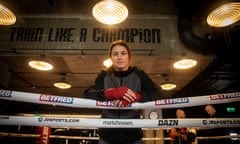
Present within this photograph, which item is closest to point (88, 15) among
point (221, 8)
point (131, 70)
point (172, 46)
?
point (172, 46)

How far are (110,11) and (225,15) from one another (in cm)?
180

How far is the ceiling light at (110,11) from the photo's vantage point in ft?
9.92

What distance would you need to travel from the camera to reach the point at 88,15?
5.23 m

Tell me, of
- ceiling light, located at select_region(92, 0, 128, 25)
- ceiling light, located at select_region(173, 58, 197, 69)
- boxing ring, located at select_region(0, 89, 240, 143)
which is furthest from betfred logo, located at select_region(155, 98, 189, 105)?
ceiling light, located at select_region(173, 58, 197, 69)

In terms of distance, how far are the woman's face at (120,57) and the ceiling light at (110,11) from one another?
1.49 m

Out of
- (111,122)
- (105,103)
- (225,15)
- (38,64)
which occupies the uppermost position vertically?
(225,15)

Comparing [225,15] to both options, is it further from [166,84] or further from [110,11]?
[166,84]

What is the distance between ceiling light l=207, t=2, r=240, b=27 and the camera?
3.04 metres

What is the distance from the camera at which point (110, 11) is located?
3152 millimetres

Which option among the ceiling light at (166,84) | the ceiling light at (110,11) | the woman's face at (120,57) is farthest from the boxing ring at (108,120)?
the ceiling light at (166,84)

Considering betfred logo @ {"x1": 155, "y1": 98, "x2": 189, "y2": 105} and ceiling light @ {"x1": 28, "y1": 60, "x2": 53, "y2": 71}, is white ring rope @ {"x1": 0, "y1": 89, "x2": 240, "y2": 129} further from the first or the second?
ceiling light @ {"x1": 28, "y1": 60, "x2": 53, "y2": 71}

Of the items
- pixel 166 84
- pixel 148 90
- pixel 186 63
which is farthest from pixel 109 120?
pixel 166 84

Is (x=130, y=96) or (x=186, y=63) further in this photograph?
(x=186, y=63)

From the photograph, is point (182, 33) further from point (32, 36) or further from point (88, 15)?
point (32, 36)
